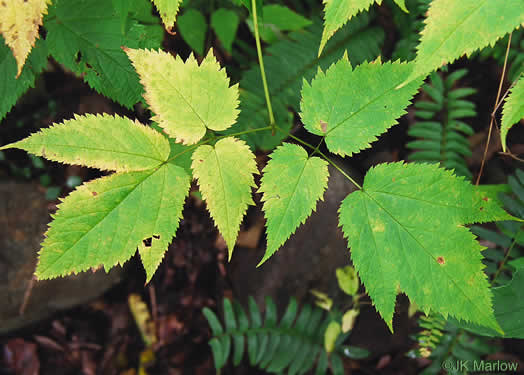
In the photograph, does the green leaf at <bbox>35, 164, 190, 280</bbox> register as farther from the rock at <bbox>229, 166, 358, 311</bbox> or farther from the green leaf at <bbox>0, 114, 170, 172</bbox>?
the rock at <bbox>229, 166, 358, 311</bbox>

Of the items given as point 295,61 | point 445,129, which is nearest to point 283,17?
point 295,61

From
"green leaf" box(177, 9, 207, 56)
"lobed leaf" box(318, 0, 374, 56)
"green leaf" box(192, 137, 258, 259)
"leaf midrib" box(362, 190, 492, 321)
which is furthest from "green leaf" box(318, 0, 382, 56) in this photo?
"green leaf" box(177, 9, 207, 56)

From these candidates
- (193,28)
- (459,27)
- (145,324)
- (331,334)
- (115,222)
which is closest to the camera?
(459,27)

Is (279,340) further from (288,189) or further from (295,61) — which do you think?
(295,61)

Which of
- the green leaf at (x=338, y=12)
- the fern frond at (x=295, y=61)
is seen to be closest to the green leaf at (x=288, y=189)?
the green leaf at (x=338, y=12)

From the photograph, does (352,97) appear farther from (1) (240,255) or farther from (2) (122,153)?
(1) (240,255)

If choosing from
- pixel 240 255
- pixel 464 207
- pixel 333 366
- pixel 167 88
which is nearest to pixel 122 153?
pixel 167 88
